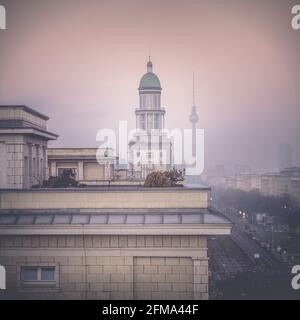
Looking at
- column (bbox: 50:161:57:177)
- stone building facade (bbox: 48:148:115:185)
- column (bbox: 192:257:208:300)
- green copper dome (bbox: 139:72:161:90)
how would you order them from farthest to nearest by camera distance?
green copper dome (bbox: 139:72:161:90), stone building facade (bbox: 48:148:115:185), column (bbox: 50:161:57:177), column (bbox: 192:257:208:300)

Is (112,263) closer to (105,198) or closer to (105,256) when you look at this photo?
(105,256)

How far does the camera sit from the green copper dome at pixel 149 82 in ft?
187

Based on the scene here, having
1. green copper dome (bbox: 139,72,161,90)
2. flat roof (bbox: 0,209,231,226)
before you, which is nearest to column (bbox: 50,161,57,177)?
flat roof (bbox: 0,209,231,226)

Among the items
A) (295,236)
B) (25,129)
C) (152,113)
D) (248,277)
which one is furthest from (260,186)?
(25,129)

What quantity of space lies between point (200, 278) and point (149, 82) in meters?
49.2

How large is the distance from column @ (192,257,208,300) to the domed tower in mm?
39165

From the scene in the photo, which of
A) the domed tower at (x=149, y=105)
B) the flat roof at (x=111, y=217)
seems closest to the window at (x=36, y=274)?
the flat roof at (x=111, y=217)

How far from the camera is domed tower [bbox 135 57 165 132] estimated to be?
5016cm

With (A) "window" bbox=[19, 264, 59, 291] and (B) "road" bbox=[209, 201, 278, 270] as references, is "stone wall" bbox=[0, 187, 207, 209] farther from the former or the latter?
(B) "road" bbox=[209, 201, 278, 270]

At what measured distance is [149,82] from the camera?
5734cm

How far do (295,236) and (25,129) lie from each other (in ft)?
147

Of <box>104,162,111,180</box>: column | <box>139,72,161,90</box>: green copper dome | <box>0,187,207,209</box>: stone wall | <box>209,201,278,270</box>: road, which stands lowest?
<box>209,201,278,270</box>: road

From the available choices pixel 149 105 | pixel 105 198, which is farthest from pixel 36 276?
pixel 149 105
